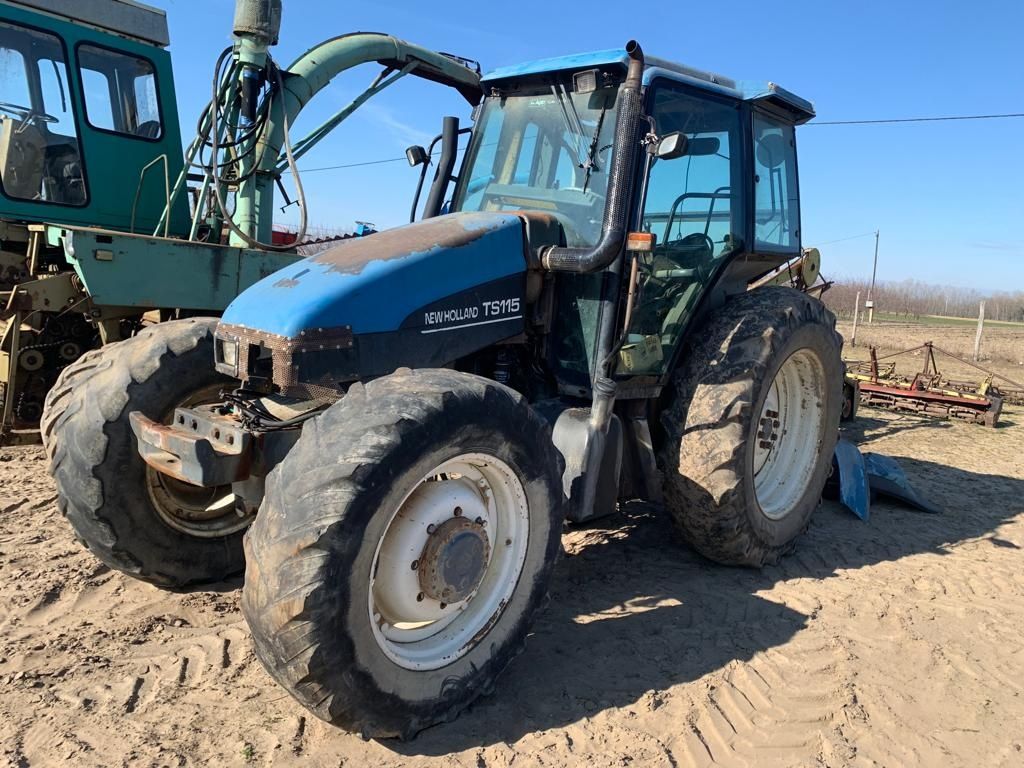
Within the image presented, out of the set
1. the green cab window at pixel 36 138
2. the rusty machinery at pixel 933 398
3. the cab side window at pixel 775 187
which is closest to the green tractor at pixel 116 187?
the green cab window at pixel 36 138

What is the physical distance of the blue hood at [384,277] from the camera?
292 cm

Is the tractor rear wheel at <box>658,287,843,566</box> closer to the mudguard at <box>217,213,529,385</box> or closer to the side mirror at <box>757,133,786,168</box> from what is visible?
the side mirror at <box>757,133,786,168</box>

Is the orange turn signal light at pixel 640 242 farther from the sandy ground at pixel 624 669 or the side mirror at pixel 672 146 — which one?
the sandy ground at pixel 624 669

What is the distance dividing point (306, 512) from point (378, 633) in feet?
1.75

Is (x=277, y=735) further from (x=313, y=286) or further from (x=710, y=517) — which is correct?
(x=710, y=517)

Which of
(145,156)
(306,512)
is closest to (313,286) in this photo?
(306,512)

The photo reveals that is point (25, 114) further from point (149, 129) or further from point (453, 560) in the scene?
point (453, 560)

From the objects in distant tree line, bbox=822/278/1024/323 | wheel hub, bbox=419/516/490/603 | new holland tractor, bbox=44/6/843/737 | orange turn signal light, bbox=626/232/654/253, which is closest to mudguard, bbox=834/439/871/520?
new holland tractor, bbox=44/6/843/737

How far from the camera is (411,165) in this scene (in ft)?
14.5

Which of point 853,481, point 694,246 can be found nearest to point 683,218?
point 694,246

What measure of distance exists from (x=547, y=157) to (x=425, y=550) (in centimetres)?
223

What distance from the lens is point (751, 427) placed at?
3.94m

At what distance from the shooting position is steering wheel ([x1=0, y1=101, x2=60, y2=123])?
6.49 m

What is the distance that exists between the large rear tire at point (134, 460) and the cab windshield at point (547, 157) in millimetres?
1648
